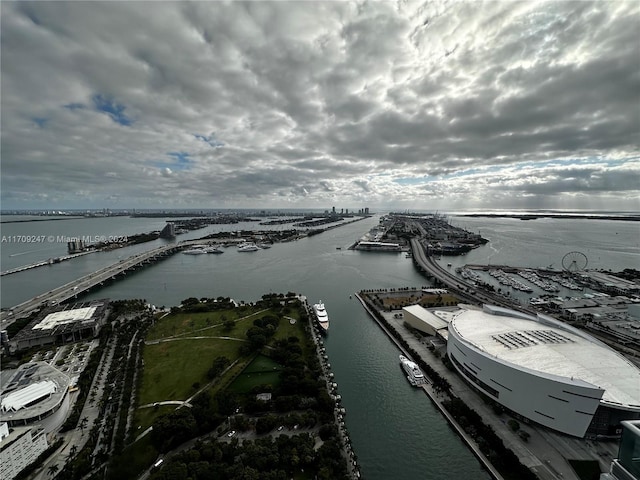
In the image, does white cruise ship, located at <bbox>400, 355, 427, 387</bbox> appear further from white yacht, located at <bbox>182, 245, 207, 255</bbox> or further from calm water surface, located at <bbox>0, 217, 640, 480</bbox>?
white yacht, located at <bbox>182, 245, 207, 255</bbox>

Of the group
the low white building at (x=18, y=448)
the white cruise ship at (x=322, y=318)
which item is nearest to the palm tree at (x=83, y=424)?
the low white building at (x=18, y=448)

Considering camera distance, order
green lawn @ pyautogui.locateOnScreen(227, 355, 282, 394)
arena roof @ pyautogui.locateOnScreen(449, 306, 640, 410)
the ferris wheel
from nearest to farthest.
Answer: arena roof @ pyautogui.locateOnScreen(449, 306, 640, 410) < green lawn @ pyautogui.locateOnScreen(227, 355, 282, 394) < the ferris wheel

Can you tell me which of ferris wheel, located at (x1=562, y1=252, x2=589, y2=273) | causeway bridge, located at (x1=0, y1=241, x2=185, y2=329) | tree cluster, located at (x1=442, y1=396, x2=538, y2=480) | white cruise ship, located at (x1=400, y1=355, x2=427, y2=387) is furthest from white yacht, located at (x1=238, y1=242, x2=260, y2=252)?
ferris wheel, located at (x1=562, y1=252, x2=589, y2=273)

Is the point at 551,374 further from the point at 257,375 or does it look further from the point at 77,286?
the point at 77,286

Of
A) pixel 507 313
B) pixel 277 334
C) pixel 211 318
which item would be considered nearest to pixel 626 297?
pixel 507 313

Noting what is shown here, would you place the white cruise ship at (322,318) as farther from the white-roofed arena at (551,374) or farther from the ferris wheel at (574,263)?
the ferris wheel at (574,263)

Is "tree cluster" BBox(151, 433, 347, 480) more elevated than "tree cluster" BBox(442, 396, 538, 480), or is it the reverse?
"tree cluster" BBox(151, 433, 347, 480)
